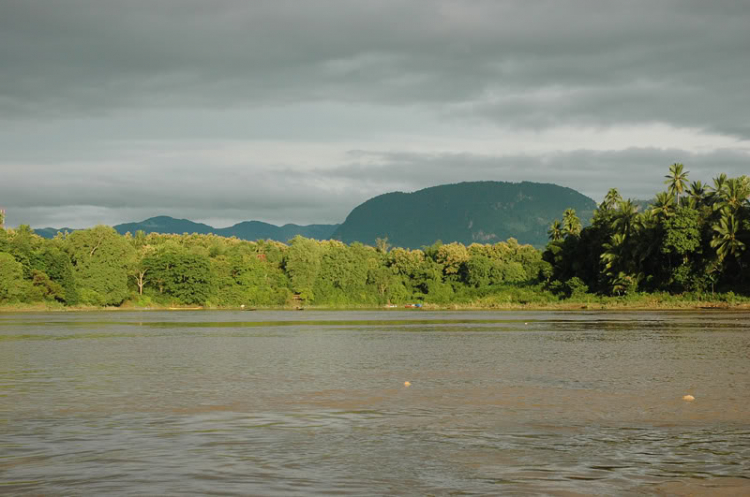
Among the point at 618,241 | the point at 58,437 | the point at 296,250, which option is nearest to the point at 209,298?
the point at 296,250

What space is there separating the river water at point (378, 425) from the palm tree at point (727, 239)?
237ft

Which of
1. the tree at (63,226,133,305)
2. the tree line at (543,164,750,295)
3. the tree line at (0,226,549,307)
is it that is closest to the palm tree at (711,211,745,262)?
the tree line at (543,164,750,295)

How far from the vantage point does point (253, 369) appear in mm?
31125

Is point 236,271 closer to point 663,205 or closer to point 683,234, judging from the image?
point 663,205

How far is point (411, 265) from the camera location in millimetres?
183625

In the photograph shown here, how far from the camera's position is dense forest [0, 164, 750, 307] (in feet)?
354

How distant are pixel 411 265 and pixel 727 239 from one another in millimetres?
90020

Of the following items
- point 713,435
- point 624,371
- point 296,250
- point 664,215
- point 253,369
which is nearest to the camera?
point 713,435

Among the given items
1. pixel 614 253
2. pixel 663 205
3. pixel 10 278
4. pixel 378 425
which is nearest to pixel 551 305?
pixel 614 253

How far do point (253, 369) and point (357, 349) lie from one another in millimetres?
12271

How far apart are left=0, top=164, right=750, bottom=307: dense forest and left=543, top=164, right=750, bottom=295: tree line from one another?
0.63 ft

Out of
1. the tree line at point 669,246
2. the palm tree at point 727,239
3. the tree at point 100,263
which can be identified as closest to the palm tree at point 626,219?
the tree line at point 669,246

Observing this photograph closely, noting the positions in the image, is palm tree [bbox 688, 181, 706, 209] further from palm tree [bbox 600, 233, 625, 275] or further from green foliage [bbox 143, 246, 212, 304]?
green foliage [bbox 143, 246, 212, 304]

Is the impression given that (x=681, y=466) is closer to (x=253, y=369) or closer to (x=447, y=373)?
(x=447, y=373)
